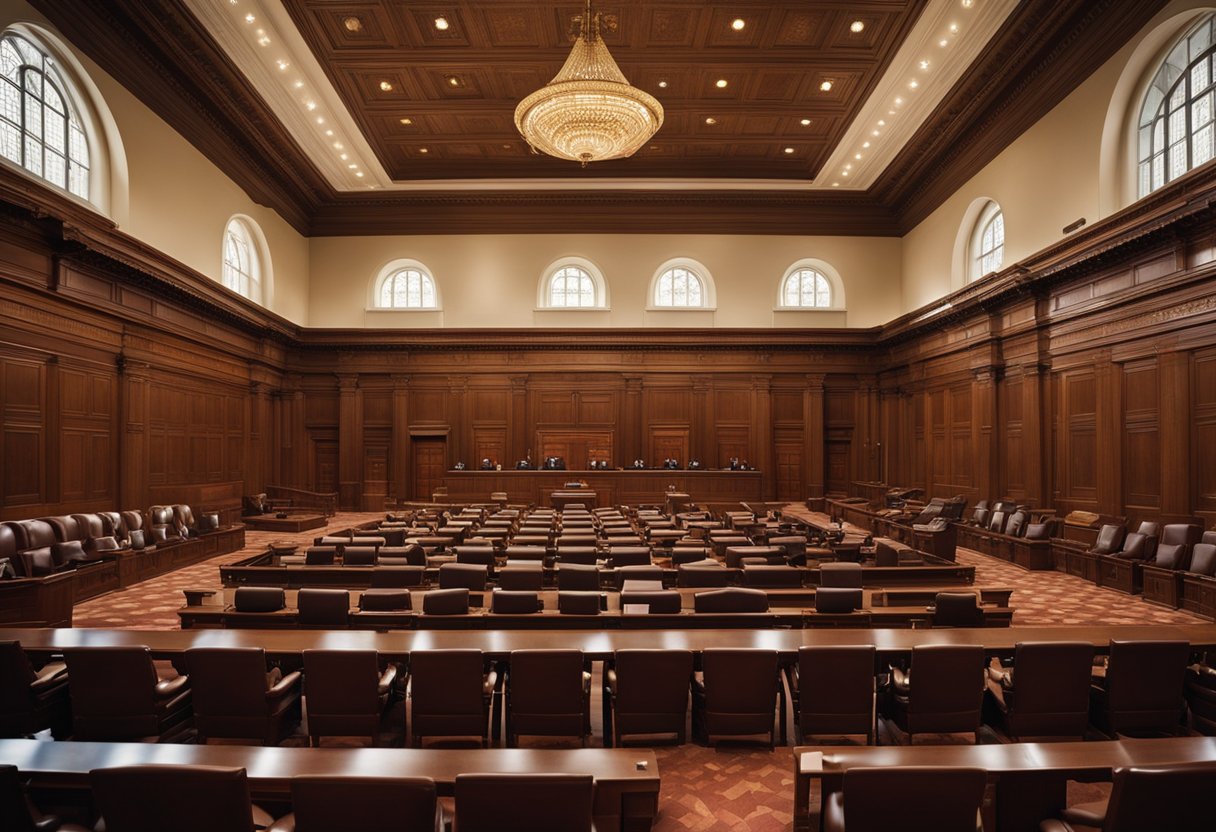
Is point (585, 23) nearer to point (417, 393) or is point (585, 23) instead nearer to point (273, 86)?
point (273, 86)

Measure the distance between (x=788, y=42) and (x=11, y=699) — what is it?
16963 mm

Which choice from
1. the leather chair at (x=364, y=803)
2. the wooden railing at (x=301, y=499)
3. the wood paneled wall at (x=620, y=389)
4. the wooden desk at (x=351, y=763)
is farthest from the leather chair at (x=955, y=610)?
the wooden railing at (x=301, y=499)

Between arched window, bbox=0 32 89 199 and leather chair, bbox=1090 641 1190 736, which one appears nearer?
leather chair, bbox=1090 641 1190 736

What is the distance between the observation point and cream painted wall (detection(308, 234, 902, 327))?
23.1 meters

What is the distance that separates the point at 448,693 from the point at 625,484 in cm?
1611

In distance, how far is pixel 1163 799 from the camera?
242cm

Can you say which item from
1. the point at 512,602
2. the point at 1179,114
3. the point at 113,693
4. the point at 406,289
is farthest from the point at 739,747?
the point at 406,289

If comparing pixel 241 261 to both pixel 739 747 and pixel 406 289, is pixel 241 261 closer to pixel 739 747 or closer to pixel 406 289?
pixel 406 289

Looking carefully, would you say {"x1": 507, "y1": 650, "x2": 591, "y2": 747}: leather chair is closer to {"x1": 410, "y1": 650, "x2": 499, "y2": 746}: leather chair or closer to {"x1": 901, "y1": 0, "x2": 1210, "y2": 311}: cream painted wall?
{"x1": 410, "y1": 650, "x2": 499, "y2": 746}: leather chair

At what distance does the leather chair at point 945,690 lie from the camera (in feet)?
13.9

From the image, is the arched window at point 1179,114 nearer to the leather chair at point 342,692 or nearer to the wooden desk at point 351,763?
the wooden desk at point 351,763

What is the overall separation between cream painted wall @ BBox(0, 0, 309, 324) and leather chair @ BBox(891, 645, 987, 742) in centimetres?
1503

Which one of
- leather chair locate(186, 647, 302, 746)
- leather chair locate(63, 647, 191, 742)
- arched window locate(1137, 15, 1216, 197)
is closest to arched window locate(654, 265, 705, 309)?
arched window locate(1137, 15, 1216, 197)

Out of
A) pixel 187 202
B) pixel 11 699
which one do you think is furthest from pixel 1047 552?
pixel 187 202
